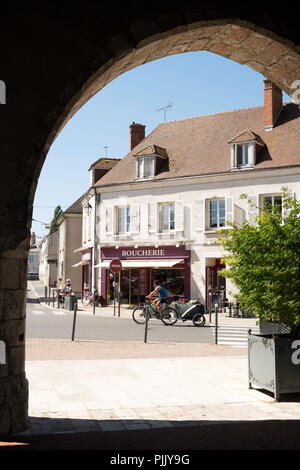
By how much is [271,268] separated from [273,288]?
0.82ft

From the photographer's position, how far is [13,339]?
4477mm

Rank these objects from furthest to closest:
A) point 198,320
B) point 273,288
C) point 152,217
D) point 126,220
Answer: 1. point 126,220
2. point 152,217
3. point 198,320
4. point 273,288

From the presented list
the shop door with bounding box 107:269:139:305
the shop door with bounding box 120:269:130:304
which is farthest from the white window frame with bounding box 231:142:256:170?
the shop door with bounding box 120:269:130:304

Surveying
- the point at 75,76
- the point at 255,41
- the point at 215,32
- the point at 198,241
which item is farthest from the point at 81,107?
the point at 198,241

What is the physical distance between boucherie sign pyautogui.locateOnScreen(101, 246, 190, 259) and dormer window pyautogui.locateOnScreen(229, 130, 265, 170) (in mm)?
4798

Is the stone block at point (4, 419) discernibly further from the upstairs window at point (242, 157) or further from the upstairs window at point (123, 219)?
the upstairs window at point (123, 219)

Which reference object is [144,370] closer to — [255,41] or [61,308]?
[255,41]

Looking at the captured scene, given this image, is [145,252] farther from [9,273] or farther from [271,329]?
[9,273]

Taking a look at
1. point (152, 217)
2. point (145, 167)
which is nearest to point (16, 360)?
point (152, 217)

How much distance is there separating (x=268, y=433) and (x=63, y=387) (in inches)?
117

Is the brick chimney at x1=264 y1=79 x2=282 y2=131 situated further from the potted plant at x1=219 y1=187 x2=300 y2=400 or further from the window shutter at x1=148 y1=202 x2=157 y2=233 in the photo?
the potted plant at x1=219 y1=187 x2=300 y2=400

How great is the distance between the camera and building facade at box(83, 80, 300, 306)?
22688mm

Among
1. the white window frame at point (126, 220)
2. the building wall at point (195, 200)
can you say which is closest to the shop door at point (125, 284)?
the building wall at point (195, 200)

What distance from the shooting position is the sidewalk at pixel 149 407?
4.39 m
